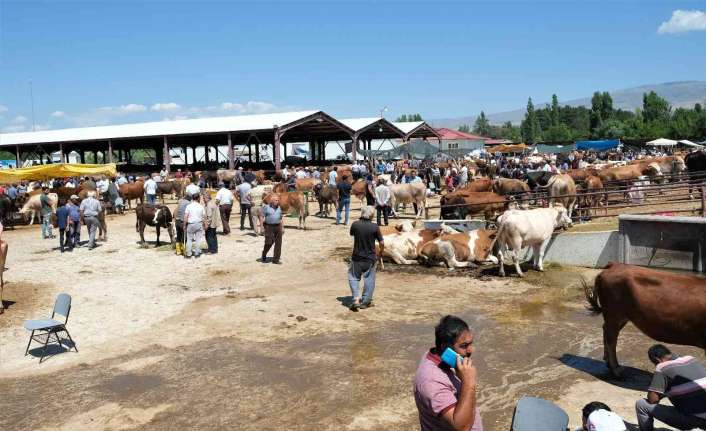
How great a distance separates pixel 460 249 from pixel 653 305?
22.1 ft

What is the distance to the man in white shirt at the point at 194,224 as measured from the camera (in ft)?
49.4

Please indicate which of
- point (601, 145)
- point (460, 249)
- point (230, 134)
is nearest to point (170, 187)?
point (230, 134)

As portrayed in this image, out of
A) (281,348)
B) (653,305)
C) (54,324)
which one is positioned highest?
(653,305)

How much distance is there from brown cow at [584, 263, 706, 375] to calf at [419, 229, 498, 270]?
5987mm

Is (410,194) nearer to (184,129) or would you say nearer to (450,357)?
(450,357)

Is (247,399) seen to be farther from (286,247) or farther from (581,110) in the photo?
(581,110)

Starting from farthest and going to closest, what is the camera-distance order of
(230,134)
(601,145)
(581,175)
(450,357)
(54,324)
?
(601,145)
(230,134)
(581,175)
(54,324)
(450,357)

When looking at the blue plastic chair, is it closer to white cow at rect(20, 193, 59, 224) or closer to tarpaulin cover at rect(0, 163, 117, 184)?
white cow at rect(20, 193, 59, 224)

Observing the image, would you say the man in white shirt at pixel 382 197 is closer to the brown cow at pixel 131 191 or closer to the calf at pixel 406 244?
the calf at pixel 406 244

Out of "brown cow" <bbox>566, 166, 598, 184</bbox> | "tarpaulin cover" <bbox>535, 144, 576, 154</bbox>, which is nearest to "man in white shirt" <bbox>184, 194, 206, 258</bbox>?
"brown cow" <bbox>566, 166, 598, 184</bbox>

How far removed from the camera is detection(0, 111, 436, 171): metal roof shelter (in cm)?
3734

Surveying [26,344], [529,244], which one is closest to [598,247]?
[529,244]

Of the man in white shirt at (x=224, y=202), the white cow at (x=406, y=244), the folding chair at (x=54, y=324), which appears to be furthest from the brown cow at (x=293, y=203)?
the folding chair at (x=54, y=324)

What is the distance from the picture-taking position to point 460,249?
520 inches
